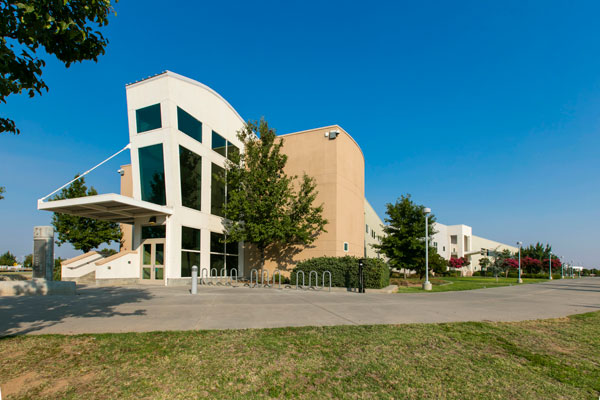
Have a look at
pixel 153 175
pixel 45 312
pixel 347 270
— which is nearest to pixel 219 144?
pixel 153 175

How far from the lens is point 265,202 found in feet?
58.7

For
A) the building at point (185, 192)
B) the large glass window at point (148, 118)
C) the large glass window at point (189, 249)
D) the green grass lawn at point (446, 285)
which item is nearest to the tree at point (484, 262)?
the green grass lawn at point (446, 285)

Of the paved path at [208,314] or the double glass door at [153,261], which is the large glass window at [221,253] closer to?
the double glass door at [153,261]

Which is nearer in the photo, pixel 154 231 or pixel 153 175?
pixel 154 231

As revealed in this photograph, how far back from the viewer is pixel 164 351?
4746 mm

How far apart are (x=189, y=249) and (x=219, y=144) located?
24.4ft

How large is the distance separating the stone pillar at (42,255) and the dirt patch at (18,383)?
11078mm

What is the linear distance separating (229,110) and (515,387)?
2244 cm

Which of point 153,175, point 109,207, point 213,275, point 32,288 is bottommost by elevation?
point 213,275

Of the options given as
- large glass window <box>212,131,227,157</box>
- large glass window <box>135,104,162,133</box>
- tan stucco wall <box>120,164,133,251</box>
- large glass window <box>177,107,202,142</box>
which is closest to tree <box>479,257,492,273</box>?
large glass window <box>212,131,227,157</box>

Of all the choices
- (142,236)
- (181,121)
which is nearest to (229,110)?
(181,121)

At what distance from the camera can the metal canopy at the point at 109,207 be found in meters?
14.4

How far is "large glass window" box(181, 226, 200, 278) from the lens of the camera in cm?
1778

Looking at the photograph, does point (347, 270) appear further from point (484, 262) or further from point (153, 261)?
point (484, 262)
